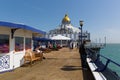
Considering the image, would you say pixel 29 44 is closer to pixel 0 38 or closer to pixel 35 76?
pixel 0 38

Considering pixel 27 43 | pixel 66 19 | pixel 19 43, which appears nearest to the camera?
pixel 19 43

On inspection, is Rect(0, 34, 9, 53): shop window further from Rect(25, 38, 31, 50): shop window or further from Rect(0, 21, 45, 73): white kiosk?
Rect(25, 38, 31, 50): shop window

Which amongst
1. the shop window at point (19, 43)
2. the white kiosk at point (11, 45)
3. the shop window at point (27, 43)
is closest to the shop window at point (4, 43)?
the white kiosk at point (11, 45)

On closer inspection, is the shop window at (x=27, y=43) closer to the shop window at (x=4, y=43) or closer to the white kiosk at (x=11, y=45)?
the white kiosk at (x=11, y=45)

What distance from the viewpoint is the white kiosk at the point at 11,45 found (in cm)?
1057

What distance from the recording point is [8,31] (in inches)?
436

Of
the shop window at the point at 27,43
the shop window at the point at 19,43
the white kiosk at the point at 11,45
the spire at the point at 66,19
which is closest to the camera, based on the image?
the white kiosk at the point at 11,45

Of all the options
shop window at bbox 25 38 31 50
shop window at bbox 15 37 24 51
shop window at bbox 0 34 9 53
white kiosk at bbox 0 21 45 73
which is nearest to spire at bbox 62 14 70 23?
shop window at bbox 25 38 31 50

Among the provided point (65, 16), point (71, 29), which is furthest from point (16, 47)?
point (65, 16)

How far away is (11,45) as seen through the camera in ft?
37.5

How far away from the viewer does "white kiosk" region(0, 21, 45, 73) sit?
34.7 feet

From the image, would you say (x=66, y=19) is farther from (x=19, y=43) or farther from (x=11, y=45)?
(x=11, y=45)

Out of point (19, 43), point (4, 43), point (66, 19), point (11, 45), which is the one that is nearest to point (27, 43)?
point (19, 43)

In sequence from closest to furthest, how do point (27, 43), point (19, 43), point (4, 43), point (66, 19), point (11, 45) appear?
point (4, 43) < point (11, 45) < point (19, 43) < point (27, 43) < point (66, 19)
